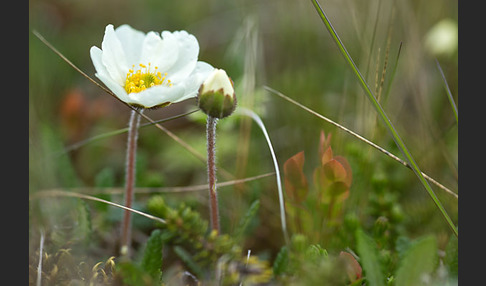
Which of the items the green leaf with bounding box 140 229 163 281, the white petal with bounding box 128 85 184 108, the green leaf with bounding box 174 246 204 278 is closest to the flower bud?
the white petal with bounding box 128 85 184 108

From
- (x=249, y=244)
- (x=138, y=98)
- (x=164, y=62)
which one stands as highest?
(x=164, y=62)

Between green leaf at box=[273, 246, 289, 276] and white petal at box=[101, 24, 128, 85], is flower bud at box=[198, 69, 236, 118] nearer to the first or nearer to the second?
white petal at box=[101, 24, 128, 85]

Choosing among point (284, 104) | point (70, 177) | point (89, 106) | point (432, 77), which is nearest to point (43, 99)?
point (89, 106)

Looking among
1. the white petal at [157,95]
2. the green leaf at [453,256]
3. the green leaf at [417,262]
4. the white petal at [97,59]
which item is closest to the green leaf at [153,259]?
the white petal at [157,95]

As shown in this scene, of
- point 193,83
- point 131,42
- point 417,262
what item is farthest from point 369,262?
point 131,42

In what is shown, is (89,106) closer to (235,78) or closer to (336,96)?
(235,78)

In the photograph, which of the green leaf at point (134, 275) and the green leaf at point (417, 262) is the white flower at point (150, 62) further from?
the green leaf at point (417, 262)

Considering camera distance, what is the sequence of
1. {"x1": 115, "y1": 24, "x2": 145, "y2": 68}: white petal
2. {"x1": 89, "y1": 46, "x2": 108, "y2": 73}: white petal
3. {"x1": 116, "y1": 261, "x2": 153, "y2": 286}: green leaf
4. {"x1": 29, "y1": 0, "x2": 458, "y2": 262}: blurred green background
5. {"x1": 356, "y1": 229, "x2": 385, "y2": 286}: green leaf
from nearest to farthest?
{"x1": 116, "y1": 261, "x2": 153, "y2": 286}: green leaf < {"x1": 356, "y1": 229, "x2": 385, "y2": 286}: green leaf < {"x1": 89, "y1": 46, "x2": 108, "y2": 73}: white petal < {"x1": 115, "y1": 24, "x2": 145, "y2": 68}: white petal < {"x1": 29, "y1": 0, "x2": 458, "y2": 262}: blurred green background
